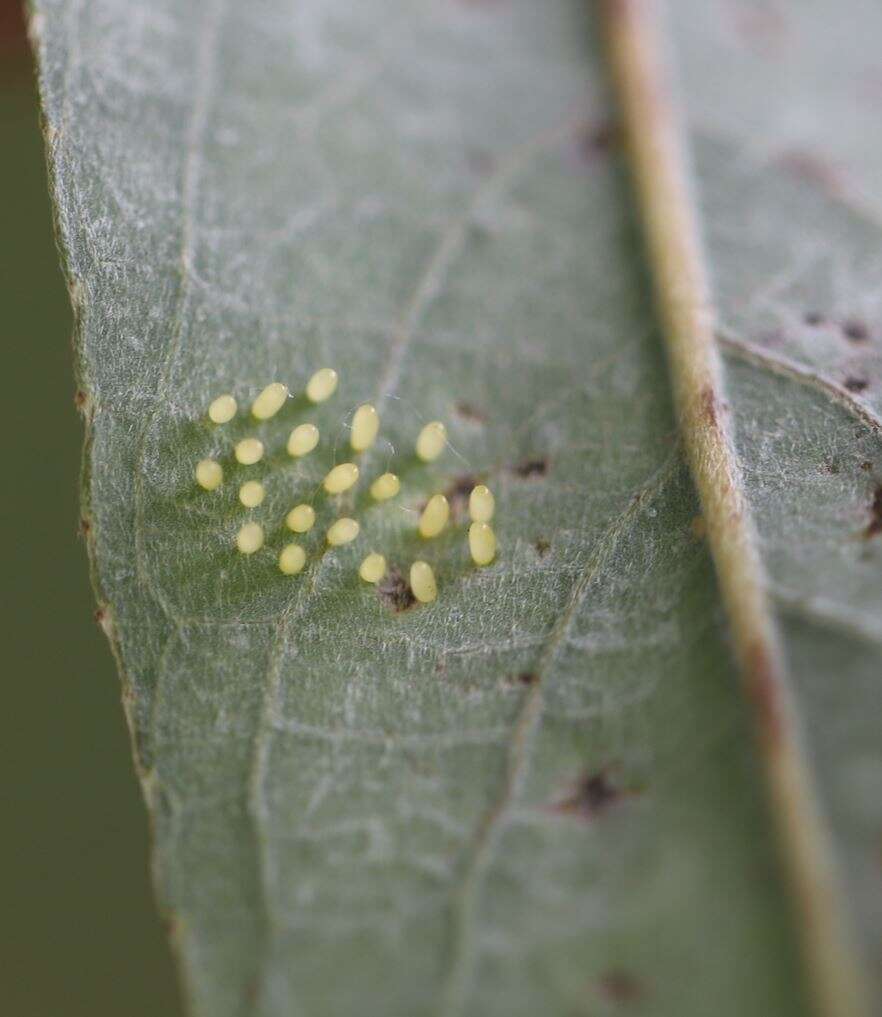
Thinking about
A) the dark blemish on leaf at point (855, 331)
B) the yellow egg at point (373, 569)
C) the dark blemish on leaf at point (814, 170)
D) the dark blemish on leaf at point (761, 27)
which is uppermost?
the dark blemish on leaf at point (761, 27)

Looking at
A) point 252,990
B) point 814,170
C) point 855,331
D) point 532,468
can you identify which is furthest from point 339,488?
point 814,170

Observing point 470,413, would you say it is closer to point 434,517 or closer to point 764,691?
point 434,517

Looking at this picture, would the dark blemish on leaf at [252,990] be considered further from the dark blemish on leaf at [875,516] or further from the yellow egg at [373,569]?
the dark blemish on leaf at [875,516]

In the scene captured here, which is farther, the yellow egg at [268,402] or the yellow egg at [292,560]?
the yellow egg at [268,402]

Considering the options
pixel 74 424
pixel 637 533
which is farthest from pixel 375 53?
pixel 637 533

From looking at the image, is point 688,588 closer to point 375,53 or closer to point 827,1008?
point 827,1008

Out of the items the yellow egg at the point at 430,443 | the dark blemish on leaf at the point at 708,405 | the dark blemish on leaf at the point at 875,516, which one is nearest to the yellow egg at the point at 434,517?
the yellow egg at the point at 430,443

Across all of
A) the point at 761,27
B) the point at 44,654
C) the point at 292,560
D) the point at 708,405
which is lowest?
the point at 44,654
